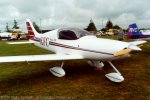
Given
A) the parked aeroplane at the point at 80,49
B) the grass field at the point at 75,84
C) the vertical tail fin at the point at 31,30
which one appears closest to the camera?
the grass field at the point at 75,84

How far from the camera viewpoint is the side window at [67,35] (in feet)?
29.2

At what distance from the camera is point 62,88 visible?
6.90 meters

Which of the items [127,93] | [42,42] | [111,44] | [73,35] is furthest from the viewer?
[42,42]

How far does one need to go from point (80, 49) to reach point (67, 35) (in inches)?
44.1

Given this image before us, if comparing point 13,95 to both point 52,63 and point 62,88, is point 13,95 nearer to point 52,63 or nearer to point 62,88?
point 62,88

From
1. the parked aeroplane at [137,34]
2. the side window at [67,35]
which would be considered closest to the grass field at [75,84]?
the side window at [67,35]

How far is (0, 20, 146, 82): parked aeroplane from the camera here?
23.9 feet

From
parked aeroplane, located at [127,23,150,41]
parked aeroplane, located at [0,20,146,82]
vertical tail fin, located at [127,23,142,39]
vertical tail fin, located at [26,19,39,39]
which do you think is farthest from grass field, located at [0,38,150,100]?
vertical tail fin, located at [127,23,142,39]

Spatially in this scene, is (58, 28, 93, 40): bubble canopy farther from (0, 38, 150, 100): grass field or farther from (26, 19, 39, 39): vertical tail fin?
(26, 19, 39, 39): vertical tail fin

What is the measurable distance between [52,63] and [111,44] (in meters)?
4.62

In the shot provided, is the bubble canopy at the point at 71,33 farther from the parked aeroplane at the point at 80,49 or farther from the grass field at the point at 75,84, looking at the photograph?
the grass field at the point at 75,84

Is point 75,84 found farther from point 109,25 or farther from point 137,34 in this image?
point 109,25

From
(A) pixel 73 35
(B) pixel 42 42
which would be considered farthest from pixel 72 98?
(B) pixel 42 42

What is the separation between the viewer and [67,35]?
9.13 meters
